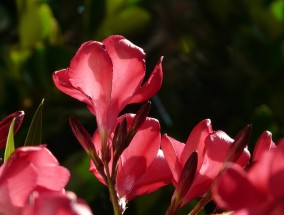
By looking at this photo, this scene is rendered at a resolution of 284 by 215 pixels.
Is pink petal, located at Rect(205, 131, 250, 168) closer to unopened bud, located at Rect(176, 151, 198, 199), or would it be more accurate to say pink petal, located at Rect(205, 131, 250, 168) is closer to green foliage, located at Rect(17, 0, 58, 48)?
unopened bud, located at Rect(176, 151, 198, 199)

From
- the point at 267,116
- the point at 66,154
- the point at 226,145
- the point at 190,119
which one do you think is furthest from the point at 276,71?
the point at 226,145

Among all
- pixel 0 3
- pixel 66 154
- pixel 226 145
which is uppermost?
pixel 226 145

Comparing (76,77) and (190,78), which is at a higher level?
(76,77)

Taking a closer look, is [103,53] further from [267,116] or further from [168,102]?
[168,102]

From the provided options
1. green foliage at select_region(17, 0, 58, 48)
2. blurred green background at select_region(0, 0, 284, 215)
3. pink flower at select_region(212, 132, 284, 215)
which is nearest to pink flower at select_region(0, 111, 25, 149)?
pink flower at select_region(212, 132, 284, 215)

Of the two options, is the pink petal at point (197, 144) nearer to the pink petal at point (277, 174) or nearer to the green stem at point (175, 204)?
the green stem at point (175, 204)

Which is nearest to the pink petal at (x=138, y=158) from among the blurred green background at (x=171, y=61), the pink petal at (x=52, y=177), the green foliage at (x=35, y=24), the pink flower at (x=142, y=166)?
the pink flower at (x=142, y=166)

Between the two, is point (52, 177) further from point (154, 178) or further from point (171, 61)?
point (171, 61)
